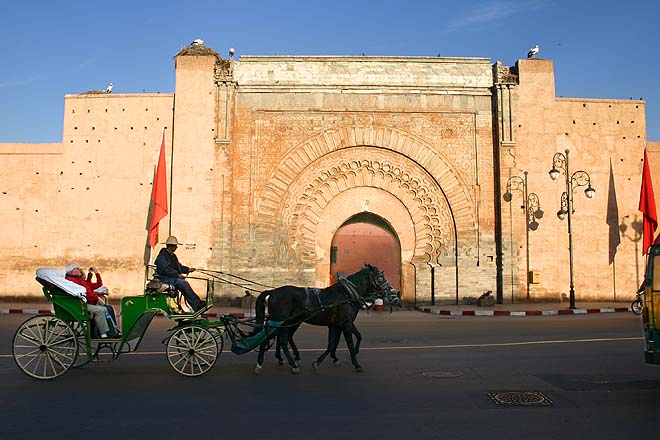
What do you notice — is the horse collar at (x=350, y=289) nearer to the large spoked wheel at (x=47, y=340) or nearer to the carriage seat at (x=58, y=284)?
the carriage seat at (x=58, y=284)

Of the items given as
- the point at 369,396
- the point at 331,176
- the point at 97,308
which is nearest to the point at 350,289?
the point at 369,396

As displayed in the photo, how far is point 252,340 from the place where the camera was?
25.2 ft

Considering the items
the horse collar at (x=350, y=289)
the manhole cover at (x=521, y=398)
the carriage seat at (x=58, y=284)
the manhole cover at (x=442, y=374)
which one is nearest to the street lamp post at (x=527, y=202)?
the horse collar at (x=350, y=289)

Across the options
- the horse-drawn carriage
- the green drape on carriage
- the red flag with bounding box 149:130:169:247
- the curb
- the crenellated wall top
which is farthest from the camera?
the crenellated wall top

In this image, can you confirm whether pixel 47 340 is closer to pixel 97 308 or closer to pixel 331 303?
pixel 97 308

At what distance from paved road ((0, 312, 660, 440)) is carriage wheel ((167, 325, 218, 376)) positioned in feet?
0.73

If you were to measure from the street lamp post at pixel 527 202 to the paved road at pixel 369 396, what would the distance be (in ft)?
32.3

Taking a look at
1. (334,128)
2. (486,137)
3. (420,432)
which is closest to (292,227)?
(334,128)

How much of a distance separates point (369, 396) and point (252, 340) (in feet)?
7.18

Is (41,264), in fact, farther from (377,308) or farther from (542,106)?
(542,106)

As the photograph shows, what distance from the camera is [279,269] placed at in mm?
19203

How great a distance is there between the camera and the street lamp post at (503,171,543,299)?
1942 centimetres

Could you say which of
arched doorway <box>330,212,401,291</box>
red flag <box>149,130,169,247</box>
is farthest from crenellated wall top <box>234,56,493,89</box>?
arched doorway <box>330,212,401,291</box>

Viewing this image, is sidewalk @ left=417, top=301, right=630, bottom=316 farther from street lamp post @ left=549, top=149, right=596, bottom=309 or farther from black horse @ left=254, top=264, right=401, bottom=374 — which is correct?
black horse @ left=254, top=264, right=401, bottom=374
